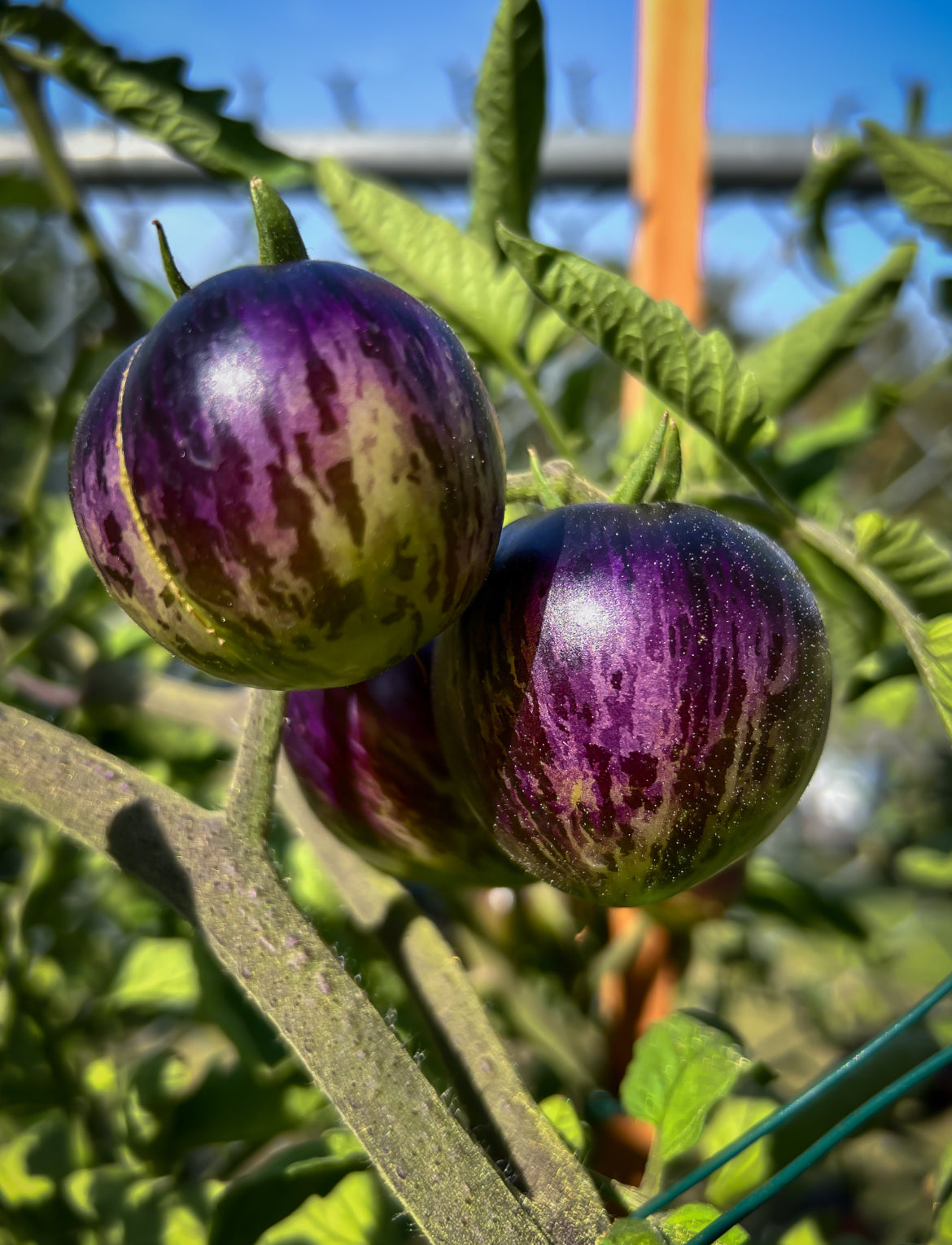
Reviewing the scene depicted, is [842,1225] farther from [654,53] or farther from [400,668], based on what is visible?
[654,53]

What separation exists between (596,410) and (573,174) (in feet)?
0.76

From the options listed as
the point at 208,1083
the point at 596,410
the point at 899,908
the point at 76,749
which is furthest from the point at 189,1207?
the point at 596,410

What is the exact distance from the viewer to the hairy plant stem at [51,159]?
0.45m

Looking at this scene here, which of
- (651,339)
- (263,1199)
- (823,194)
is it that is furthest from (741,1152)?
(823,194)

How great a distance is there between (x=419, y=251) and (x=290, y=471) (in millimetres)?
170

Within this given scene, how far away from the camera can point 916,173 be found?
1.21 feet

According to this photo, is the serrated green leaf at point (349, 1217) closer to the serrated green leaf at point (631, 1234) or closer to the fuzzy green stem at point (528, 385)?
the serrated green leaf at point (631, 1234)

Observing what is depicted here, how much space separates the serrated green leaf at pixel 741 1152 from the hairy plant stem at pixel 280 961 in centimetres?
14

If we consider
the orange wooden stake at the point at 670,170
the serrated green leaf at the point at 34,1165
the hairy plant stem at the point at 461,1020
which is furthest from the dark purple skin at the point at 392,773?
the orange wooden stake at the point at 670,170

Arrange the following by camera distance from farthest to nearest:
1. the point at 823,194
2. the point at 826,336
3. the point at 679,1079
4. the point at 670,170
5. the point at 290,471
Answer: the point at 670,170, the point at 823,194, the point at 826,336, the point at 679,1079, the point at 290,471

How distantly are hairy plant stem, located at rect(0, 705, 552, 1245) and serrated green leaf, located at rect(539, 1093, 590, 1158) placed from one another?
0.25ft

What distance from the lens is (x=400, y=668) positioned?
0.32 metres

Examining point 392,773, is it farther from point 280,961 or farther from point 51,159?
point 51,159

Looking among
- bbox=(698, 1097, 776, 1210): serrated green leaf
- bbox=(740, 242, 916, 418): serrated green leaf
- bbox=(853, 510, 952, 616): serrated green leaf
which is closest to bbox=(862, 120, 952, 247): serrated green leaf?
bbox=(740, 242, 916, 418): serrated green leaf
